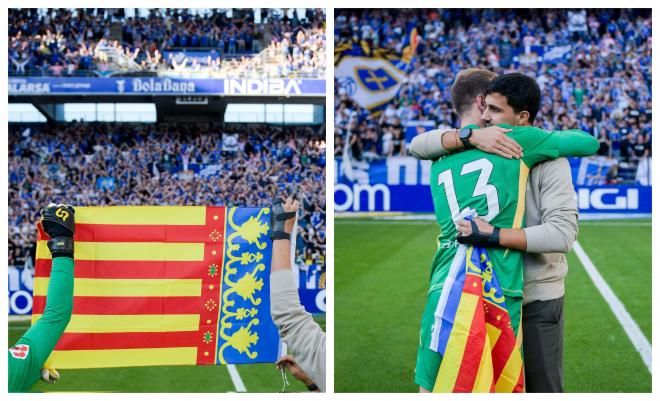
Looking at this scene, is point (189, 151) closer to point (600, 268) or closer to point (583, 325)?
point (600, 268)

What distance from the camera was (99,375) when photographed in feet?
14.0

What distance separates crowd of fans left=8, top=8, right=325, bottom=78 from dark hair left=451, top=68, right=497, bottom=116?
7158mm

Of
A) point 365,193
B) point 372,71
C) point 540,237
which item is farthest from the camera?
point 372,71

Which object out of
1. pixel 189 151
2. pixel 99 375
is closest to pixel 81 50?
pixel 189 151

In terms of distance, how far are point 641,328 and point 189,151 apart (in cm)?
613

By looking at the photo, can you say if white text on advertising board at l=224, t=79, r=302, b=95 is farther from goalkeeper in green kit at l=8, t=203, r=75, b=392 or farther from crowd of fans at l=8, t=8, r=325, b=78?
goalkeeper in green kit at l=8, t=203, r=75, b=392

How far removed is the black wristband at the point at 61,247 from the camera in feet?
5.75

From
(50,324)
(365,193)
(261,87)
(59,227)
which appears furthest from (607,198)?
(261,87)

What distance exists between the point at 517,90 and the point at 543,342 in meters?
0.50

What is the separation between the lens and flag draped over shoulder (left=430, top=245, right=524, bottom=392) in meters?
1.54

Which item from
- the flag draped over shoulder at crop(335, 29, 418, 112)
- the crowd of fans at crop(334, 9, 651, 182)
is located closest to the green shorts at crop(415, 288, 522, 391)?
the flag draped over shoulder at crop(335, 29, 418, 112)

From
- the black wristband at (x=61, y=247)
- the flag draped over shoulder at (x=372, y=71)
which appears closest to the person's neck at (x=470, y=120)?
the black wristband at (x=61, y=247)

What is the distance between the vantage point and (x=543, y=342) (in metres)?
1.60

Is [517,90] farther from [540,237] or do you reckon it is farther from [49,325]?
[49,325]
